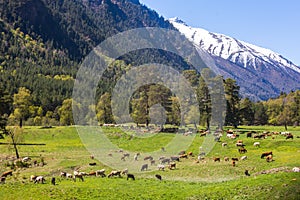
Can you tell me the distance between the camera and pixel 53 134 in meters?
96.9

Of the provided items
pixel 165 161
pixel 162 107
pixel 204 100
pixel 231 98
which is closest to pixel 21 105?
pixel 162 107

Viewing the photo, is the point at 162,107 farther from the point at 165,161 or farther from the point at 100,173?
the point at 100,173

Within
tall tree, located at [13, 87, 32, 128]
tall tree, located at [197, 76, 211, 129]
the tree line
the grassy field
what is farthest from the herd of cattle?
tall tree, located at [13, 87, 32, 128]

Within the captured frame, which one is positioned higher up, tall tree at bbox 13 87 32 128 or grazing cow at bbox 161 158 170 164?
tall tree at bbox 13 87 32 128

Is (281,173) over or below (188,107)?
below

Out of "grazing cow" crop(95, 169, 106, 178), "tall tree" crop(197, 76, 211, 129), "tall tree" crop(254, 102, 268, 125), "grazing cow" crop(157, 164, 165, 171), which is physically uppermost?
"tall tree" crop(197, 76, 211, 129)

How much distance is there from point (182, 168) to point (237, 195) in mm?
17193

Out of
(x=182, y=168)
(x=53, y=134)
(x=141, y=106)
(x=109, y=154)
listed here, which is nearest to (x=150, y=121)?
(x=141, y=106)

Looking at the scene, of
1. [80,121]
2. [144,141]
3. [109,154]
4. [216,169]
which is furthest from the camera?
[80,121]

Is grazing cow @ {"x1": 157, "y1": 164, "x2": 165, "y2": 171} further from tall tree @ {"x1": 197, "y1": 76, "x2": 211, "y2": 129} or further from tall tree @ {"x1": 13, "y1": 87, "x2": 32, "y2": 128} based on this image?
tall tree @ {"x1": 13, "y1": 87, "x2": 32, "y2": 128}

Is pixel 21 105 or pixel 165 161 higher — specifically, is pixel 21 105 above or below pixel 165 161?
above

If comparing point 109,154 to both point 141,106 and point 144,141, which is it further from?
point 141,106

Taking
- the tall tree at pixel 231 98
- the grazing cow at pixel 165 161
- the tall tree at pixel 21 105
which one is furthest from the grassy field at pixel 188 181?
the tall tree at pixel 21 105

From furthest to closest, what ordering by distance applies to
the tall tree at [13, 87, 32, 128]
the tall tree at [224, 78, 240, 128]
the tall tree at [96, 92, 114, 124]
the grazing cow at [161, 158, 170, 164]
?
the tall tree at [96, 92, 114, 124], the tall tree at [13, 87, 32, 128], the tall tree at [224, 78, 240, 128], the grazing cow at [161, 158, 170, 164]
